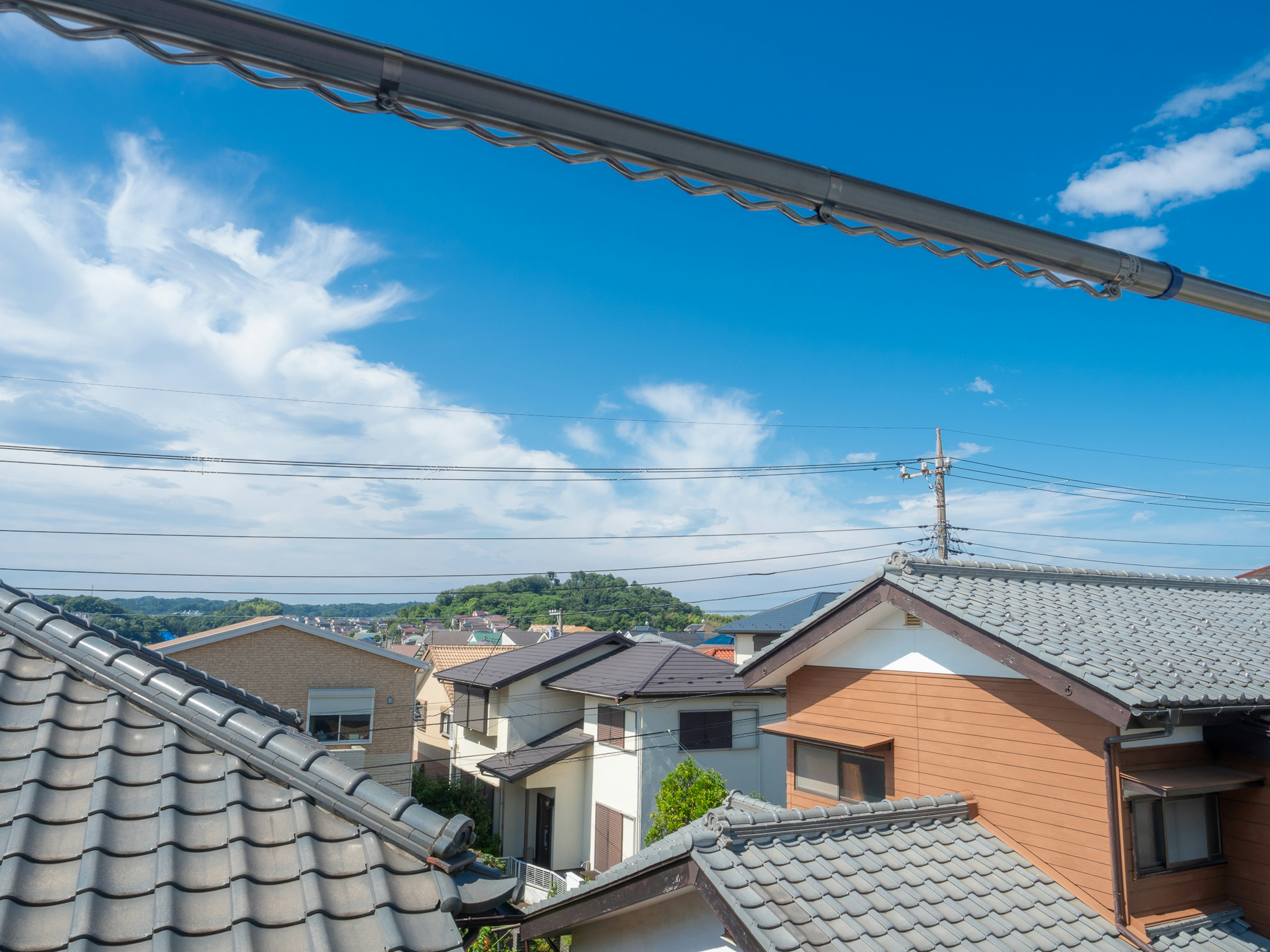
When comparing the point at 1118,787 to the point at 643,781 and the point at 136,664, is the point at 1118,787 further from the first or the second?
the point at 643,781

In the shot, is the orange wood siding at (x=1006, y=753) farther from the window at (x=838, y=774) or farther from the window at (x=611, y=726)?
the window at (x=611, y=726)

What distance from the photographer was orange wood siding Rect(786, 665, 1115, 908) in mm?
6820

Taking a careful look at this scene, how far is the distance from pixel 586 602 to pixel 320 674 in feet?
170

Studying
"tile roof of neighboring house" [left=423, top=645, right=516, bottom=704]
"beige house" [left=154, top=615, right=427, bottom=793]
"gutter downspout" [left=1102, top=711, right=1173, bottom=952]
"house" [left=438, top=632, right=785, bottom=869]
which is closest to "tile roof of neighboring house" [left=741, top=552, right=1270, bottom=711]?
"gutter downspout" [left=1102, top=711, right=1173, bottom=952]

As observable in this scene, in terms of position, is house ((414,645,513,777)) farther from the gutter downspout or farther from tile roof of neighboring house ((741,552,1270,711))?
the gutter downspout

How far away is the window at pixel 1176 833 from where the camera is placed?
7.06 meters

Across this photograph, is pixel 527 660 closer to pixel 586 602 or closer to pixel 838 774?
pixel 838 774

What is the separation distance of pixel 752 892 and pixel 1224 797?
226 inches

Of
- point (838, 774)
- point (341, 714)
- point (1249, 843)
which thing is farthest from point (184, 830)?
point (341, 714)

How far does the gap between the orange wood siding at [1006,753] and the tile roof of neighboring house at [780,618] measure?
2072 cm

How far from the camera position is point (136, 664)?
13.1ft

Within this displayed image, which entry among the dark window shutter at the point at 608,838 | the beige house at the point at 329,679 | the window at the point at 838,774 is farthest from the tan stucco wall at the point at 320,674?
the window at the point at 838,774

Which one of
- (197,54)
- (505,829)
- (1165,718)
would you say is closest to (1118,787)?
(1165,718)

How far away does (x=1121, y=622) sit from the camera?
28.9 ft
